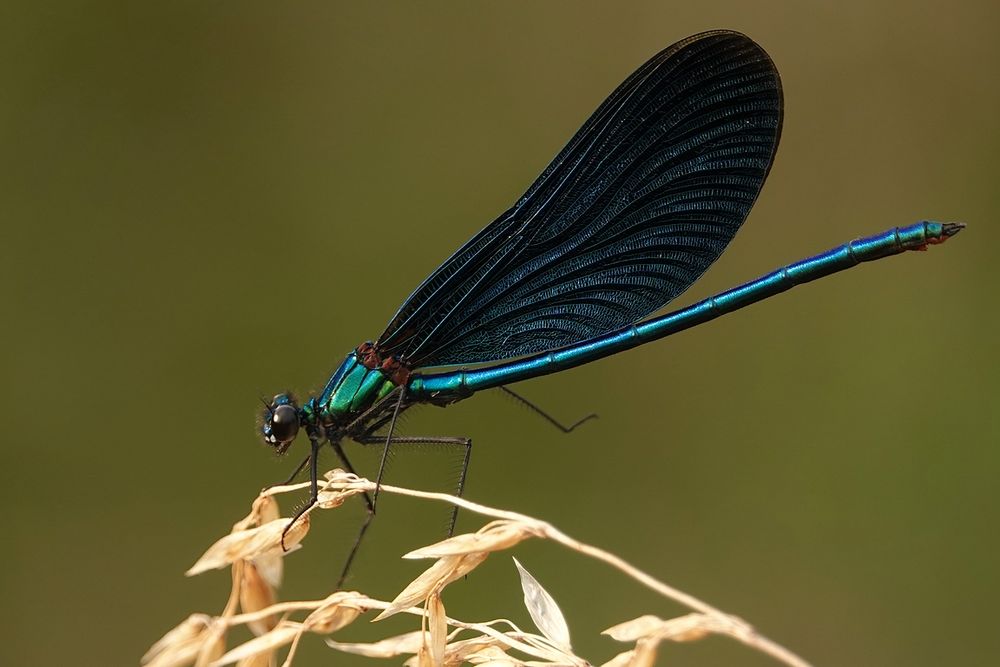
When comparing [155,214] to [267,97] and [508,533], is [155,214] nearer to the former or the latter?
[267,97]

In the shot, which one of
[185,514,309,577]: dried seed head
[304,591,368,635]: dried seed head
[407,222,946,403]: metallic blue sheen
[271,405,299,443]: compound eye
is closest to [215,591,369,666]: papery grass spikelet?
[304,591,368,635]: dried seed head

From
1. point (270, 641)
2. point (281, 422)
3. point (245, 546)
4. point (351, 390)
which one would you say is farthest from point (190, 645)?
point (351, 390)

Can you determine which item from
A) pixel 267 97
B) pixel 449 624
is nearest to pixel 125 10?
pixel 267 97

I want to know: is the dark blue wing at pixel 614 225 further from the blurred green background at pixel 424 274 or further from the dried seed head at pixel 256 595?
the blurred green background at pixel 424 274

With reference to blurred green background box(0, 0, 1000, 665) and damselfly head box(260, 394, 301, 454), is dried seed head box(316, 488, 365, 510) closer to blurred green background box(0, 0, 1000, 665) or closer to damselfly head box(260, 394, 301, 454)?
damselfly head box(260, 394, 301, 454)

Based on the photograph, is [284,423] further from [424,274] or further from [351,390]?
[424,274]
